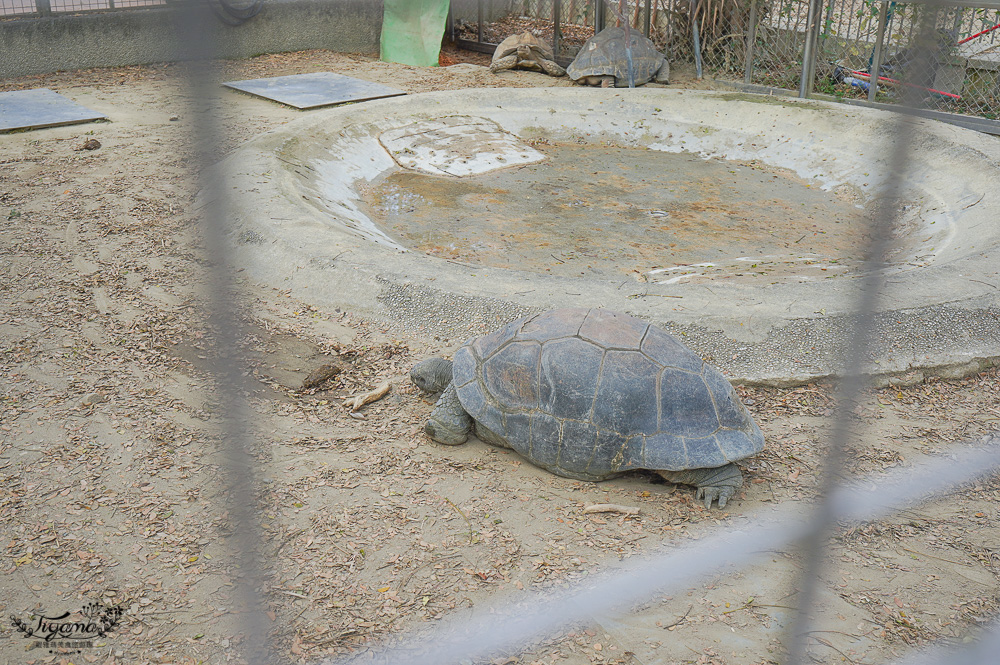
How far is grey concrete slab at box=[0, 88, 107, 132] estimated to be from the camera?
822 centimetres

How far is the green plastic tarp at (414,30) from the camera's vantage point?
510 inches

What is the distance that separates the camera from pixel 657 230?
22.1 feet

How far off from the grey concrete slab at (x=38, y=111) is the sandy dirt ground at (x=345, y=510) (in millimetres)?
4107

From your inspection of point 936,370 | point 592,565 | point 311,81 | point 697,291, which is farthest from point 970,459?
point 311,81

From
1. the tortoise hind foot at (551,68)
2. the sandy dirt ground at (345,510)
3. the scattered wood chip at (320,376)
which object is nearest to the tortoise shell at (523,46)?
the tortoise hind foot at (551,68)

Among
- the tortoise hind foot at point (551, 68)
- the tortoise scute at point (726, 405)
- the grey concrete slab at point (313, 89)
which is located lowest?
the tortoise scute at point (726, 405)

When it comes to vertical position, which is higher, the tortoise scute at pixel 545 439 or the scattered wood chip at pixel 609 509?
the tortoise scute at pixel 545 439

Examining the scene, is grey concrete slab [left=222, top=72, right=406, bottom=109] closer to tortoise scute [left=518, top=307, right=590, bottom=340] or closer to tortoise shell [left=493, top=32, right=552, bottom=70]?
tortoise shell [left=493, top=32, right=552, bottom=70]

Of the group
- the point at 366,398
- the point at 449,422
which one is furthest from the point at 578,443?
the point at 366,398

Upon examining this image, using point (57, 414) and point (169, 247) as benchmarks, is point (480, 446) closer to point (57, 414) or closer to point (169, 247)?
point (57, 414)

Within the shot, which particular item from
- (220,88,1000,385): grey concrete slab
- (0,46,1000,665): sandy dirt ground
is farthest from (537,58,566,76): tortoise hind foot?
(0,46,1000,665): sandy dirt ground

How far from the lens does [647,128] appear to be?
956 cm

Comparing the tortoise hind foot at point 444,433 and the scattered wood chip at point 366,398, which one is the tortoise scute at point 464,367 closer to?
the tortoise hind foot at point 444,433

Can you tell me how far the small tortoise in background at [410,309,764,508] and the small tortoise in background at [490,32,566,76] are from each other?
9.65 m
